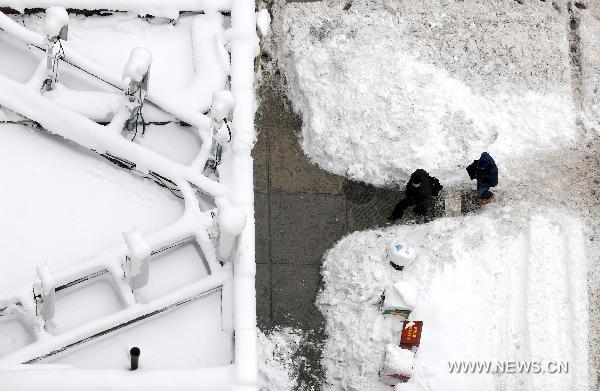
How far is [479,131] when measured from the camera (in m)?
13.3

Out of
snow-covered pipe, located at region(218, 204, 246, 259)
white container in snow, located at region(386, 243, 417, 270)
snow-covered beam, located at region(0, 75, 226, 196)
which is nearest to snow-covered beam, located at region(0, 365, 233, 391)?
snow-covered pipe, located at region(218, 204, 246, 259)

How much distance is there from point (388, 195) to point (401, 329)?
2437mm

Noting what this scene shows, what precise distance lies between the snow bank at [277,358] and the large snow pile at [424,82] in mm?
2906

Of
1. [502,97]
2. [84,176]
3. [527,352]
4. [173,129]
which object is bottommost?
[527,352]

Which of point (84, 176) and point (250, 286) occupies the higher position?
point (84, 176)

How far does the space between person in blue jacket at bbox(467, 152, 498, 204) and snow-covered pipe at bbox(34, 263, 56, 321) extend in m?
7.06

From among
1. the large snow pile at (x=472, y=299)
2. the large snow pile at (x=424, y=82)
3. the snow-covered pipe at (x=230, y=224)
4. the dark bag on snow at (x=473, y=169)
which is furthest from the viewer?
the large snow pile at (x=424, y=82)

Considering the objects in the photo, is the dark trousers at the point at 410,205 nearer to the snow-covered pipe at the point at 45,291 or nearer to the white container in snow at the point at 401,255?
the white container in snow at the point at 401,255

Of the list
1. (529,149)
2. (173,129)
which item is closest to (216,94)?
(173,129)

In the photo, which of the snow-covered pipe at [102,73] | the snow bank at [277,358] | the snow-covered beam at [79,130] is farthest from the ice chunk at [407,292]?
the snow-covered pipe at [102,73]

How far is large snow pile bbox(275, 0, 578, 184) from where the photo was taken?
42.8ft

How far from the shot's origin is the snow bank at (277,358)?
35.9ft

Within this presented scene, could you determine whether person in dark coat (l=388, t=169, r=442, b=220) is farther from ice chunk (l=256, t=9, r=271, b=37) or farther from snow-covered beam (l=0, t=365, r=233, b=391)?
snow-covered beam (l=0, t=365, r=233, b=391)

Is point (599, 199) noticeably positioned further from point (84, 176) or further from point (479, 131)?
point (84, 176)
